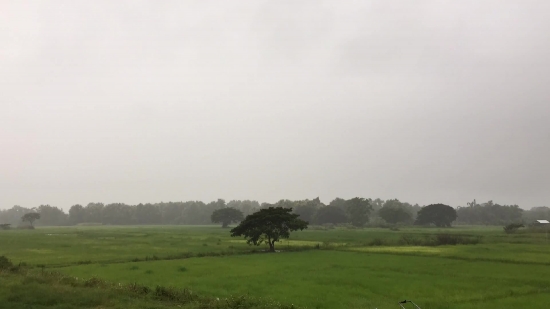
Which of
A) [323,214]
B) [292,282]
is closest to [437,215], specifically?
[323,214]

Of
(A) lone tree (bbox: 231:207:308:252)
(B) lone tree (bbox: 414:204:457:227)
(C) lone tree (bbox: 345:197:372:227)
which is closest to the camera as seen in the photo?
(A) lone tree (bbox: 231:207:308:252)

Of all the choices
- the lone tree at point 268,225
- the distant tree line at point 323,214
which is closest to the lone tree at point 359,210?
the distant tree line at point 323,214

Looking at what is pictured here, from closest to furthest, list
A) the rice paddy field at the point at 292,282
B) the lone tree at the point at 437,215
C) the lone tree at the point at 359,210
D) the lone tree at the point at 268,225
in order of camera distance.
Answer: the rice paddy field at the point at 292,282, the lone tree at the point at 268,225, the lone tree at the point at 437,215, the lone tree at the point at 359,210

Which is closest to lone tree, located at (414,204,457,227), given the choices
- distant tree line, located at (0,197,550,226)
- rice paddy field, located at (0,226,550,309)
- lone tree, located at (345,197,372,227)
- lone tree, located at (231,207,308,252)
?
distant tree line, located at (0,197,550,226)

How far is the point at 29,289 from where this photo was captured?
55.0 feet

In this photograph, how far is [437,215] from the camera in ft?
360

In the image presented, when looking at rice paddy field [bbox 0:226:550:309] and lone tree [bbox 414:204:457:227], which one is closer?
rice paddy field [bbox 0:226:550:309]

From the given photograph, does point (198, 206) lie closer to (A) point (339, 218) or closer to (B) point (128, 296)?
(A) point (339, 218)

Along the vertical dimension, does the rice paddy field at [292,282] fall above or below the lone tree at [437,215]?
below

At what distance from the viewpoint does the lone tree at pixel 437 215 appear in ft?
358

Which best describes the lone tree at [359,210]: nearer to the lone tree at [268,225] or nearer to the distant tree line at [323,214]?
the distant tree line at [323,214]

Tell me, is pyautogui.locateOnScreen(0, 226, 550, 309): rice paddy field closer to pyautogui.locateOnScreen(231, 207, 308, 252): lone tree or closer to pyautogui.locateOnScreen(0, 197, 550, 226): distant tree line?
pyautogui.locateOnScreen(231, 207, 308, 252): lone tree

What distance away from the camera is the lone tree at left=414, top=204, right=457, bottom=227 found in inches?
4296

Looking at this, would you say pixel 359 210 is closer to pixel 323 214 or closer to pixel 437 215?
pixel 323 214
